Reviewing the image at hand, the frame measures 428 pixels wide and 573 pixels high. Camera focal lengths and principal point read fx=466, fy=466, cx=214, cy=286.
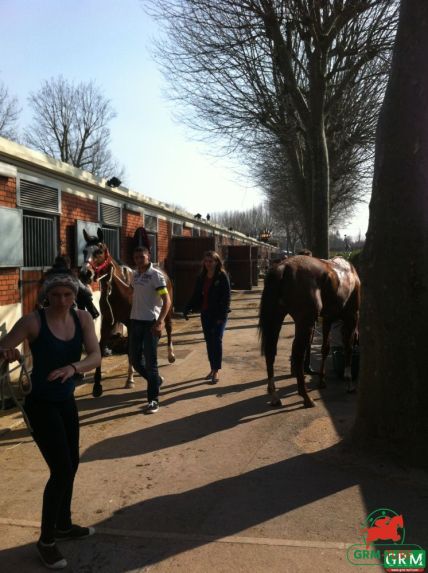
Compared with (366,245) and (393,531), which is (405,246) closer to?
(366,245)

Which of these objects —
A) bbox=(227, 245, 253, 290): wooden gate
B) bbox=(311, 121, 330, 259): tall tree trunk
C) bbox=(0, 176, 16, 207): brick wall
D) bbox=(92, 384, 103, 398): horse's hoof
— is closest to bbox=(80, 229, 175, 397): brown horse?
bbox=(92, 384, 103, 398): horse's hoof

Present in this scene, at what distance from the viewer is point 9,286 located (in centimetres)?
675

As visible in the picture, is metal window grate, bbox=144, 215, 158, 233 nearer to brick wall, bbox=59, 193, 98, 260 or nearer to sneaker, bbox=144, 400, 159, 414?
brick wall, bbox=59, 193, 98, 260

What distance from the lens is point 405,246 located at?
3988 millimetres

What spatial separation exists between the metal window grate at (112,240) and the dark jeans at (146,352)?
5.34 m

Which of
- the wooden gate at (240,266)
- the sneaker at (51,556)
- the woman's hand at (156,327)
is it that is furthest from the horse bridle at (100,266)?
the wooden gate at (240,266)

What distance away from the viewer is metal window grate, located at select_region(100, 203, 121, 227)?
1041 centimetres

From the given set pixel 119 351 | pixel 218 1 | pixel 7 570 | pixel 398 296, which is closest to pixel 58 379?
pixel 7 570

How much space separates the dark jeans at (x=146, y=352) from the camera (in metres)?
5.63

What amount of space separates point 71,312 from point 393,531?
255cm

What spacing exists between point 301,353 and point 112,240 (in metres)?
6.60

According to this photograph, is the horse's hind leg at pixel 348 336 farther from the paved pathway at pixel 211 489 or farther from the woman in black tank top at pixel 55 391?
the woman in black tank top at pixel 55 391

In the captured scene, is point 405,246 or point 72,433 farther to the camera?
point 405,246

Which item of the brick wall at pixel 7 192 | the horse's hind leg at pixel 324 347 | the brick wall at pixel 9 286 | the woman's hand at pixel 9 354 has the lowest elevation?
the horse's hind leg at pixel 324 347
